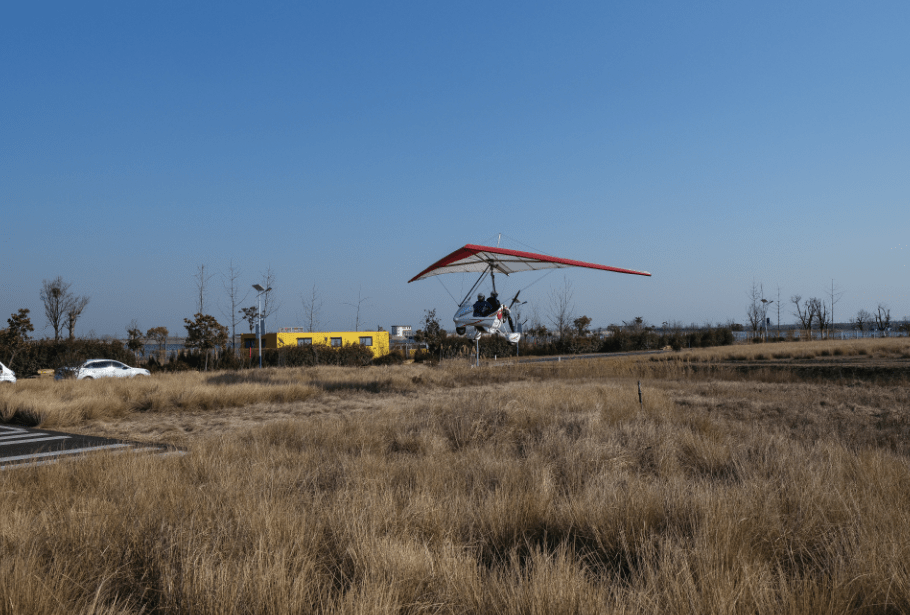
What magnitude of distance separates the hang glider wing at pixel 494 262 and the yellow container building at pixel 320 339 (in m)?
24.5

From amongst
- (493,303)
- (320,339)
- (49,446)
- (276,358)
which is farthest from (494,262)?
(320,339)

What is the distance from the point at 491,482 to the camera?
19.7ft

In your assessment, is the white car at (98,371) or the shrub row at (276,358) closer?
the white car at (98,371)

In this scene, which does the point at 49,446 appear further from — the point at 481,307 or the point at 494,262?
the point at 494,262

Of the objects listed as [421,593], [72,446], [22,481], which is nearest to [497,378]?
[72,446]

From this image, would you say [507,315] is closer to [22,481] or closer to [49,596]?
[22,481]

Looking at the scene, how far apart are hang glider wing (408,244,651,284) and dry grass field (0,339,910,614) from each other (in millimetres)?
11186

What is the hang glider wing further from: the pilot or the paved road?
the paved road

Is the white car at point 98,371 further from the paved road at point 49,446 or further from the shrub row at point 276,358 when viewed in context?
the paved road at point 49,446

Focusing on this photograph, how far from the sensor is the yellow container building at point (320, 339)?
157 feet

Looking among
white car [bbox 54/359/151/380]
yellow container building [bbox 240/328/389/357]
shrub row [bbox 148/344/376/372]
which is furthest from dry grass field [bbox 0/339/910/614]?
yellow container building [bbox 240/328/389/357]

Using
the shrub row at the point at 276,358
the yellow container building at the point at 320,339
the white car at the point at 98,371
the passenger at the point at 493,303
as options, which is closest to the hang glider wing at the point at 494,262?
the passenger at the point at 493,303

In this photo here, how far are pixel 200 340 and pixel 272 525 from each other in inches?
1363

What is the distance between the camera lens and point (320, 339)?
49.9 m
